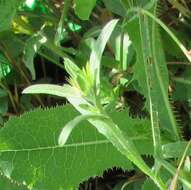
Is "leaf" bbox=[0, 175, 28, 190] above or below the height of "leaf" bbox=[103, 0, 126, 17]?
below

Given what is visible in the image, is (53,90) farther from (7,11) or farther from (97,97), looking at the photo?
(7,11)

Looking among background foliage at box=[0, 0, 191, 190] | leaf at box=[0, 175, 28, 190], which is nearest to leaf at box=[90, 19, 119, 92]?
background foliage at box=[0, 0, 191, 190]

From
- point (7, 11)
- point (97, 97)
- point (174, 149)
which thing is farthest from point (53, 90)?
point (7, 11)

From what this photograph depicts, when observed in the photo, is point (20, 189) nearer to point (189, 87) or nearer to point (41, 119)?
point (41, 119)

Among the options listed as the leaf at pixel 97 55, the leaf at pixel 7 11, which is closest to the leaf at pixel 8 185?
the leaf at pixel 7 11

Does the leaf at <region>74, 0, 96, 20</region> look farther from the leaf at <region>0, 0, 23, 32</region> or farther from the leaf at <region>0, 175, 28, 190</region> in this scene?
the leaf at <region>0, 175, 28, 190</region>

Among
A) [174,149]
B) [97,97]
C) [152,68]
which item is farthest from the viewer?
[152,68]

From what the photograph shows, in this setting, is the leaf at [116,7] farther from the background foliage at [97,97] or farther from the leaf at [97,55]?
the leaf at [97,55]

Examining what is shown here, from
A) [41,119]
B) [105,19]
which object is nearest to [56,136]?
[41,119]

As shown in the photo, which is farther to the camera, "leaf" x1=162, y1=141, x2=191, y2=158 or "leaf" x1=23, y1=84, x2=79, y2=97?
"leaf" x1=162, y1=141, x2=191, y2=158
